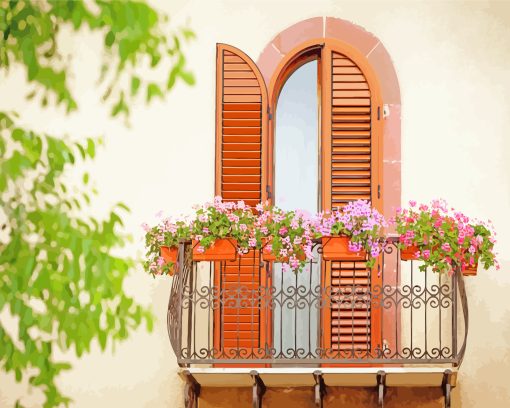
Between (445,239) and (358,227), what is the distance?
624 mm

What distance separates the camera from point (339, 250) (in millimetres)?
9125

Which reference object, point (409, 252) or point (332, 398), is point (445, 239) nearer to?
point (409, 252)

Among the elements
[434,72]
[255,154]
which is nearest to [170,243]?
[255,154]

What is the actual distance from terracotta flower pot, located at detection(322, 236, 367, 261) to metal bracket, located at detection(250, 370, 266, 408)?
3.29 feet

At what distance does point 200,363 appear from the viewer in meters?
9.16

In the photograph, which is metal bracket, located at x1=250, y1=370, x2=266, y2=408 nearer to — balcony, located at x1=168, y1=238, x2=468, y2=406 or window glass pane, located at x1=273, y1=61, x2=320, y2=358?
balcony, located at x1=168, y1=238, x2=468, y2=406

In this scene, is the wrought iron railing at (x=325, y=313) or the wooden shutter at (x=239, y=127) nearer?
the wrought iron railing at (x=325, y=313)

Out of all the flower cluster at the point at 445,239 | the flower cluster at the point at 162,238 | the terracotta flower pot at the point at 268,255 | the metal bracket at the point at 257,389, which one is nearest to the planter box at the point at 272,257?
the terracotta flower pot at the point at 268,255

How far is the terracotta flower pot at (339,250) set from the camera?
912cm

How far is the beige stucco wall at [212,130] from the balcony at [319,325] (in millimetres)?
335

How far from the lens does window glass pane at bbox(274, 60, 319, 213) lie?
10.2 meters

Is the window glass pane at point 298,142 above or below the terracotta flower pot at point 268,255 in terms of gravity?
above

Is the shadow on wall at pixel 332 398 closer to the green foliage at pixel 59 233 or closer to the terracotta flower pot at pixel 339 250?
the terracotta flower pot at pixel 339 250

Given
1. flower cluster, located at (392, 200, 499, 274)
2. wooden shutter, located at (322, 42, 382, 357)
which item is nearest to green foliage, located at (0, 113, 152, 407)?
Result: flower cluster, located at (392, 200, 499, 274)
